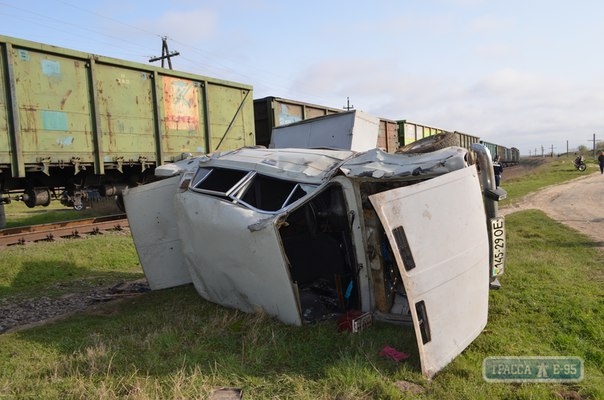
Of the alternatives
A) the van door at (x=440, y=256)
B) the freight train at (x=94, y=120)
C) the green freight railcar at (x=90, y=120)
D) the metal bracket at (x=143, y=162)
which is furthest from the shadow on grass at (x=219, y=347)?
the metal bracket at (x=143, y=162)

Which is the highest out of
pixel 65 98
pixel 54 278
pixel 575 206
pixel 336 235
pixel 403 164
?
pixel 65 98

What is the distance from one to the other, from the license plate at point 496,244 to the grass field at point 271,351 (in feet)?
1.71

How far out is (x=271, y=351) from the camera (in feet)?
12.3

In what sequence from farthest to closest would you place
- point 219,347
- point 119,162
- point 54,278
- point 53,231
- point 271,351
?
point 119,162, point 53,231, point 54,278, point 219,347, point 271,351

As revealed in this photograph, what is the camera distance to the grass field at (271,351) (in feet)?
10.3

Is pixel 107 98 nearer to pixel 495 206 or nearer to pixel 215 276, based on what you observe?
pixel 215 276

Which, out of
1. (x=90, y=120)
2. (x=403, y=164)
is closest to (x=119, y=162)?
(x=90, y=120)

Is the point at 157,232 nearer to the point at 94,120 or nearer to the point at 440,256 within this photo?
the point at 440,256

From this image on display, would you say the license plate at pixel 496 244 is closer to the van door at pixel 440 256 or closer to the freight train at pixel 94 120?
the van door at pixel 440 256

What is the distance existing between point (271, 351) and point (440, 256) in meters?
1.59

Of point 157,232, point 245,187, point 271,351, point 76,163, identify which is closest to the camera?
point 271,351

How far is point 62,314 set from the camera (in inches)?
210

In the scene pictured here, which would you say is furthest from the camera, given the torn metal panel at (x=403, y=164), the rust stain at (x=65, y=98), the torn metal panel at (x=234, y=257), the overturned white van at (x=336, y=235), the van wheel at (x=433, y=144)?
the rust stain at (x=65, y=98)

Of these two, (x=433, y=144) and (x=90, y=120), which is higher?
(x=90, y=120)
